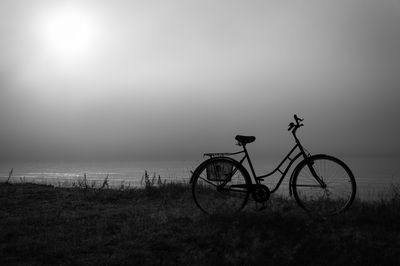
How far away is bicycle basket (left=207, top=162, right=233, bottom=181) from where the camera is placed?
675 centimetres

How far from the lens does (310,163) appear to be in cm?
654

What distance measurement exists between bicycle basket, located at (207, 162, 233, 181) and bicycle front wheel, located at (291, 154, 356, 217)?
1146 mm

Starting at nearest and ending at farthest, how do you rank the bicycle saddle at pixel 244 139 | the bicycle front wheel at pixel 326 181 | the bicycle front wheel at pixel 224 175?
the bicycle front wheel at pixel 326 181 → the bicycle saddle at pixel 244 139 → the bicycle front wheel at pixel 224 175

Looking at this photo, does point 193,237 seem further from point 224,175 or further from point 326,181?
point 326,181

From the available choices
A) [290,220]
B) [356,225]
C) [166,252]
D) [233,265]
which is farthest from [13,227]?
[356,225]

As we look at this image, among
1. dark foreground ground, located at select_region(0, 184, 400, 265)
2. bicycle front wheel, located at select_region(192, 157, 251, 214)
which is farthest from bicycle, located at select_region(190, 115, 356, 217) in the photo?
dark foreground ground, located at select_region(0, 184, 400, 265)

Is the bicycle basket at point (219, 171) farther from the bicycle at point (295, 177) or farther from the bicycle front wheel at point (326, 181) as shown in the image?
the bicycle front wheel at point (326, 181)

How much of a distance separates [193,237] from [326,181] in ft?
8.78

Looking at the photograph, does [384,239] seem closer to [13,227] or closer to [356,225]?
[356,225]

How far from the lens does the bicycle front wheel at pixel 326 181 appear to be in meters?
6.40

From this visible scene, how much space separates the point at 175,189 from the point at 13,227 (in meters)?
5.03

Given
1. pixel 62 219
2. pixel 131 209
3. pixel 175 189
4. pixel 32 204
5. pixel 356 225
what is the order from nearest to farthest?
pixel 356 225 → pixel 62 219 → pixel 131 209 → pixel 32 204 → pixel 175 189

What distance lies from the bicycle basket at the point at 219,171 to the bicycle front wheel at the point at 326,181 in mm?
1146

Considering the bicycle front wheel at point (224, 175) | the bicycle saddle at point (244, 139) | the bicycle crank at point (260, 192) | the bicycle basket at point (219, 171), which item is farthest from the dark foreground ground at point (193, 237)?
the bicycle saddle at point (244, 139)
